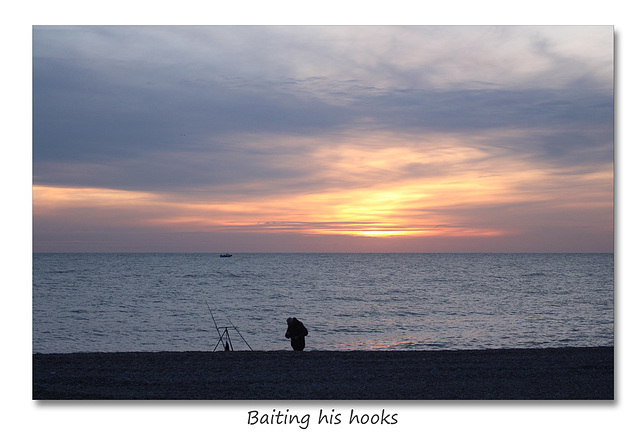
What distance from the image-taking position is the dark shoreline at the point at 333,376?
6.41m

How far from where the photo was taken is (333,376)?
7102 millimetres

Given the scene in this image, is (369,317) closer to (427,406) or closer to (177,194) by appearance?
(177,194)

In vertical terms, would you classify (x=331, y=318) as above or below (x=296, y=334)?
below

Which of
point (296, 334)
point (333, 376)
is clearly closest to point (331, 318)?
point (296, 334)

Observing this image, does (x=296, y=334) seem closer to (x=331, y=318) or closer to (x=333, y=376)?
(x=333, y=376)

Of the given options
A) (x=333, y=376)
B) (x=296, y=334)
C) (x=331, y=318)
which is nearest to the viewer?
(x=333, y=376)

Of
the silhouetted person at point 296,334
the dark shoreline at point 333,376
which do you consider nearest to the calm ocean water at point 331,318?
the silhouetted person at point 296,334

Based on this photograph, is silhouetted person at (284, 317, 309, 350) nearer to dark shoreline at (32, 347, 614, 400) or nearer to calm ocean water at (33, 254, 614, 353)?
dark shoreline at (32, 347, 614, 400)

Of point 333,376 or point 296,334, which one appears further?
point 296,334

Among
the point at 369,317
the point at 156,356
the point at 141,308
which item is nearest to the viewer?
the point at 156,356

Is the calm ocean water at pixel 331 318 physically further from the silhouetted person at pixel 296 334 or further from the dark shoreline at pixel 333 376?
the dark shoreline at pixel 333 376
